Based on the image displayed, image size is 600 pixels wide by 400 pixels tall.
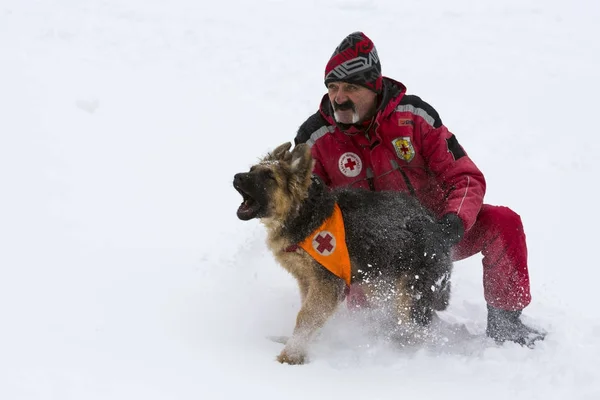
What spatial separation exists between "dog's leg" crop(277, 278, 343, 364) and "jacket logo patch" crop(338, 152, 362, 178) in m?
1.04

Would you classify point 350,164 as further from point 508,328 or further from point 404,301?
point 508,328

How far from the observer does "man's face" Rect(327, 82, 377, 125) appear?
460 centimetres

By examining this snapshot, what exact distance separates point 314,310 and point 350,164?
1.33 m

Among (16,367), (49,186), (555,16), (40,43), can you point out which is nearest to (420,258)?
(16,367)

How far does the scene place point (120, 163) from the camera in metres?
6.72

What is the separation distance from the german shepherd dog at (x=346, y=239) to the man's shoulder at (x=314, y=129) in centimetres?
54

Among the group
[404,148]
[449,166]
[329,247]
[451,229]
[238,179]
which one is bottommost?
[329,247]

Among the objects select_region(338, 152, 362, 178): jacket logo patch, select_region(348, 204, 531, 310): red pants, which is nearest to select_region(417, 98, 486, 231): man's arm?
select_region(348, 204, 531, 310): red pants

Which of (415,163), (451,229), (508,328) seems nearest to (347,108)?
(415,163)

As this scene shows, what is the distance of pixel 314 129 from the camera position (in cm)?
496

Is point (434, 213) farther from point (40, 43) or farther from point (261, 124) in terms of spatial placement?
point (40, 43)

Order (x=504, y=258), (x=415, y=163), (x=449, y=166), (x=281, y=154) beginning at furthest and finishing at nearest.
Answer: (x=415, y=163), (x=449, y=166), (x=504, y=258), (x=281, y=154)

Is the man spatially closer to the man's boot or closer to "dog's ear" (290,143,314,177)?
the man's boot

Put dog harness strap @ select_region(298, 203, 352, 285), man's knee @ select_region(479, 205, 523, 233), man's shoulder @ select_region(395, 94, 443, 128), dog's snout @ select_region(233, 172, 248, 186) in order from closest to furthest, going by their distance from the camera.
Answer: dog's snout @ select_region(233, 172, 248, 186) < dog harness strap @ select_region(298, 203, 352, 285) < man's knee @ select_region(479, 205, 523, 233) < man's shoulder @ select_region(395, 94, 443, 128)
